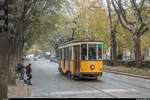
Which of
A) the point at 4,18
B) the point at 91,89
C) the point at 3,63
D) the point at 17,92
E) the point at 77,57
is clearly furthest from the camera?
the point at 77,57

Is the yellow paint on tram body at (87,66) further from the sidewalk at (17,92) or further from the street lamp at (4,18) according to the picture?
the street lamp at (4,18)

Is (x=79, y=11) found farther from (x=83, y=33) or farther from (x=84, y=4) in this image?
(x=83, y=33)

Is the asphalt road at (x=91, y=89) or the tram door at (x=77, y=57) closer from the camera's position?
the asphalt road at (x=91, y=89)

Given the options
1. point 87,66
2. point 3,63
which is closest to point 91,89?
point 87,66

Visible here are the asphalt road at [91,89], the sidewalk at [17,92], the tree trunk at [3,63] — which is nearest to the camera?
the tree trunk at [3,63]

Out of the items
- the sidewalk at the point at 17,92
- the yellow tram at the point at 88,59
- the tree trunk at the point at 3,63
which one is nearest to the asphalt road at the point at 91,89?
the sidewalk at the point at 17,92

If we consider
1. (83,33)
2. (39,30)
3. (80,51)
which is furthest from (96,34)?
(80,51)

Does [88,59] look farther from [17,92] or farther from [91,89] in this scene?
[17,92]

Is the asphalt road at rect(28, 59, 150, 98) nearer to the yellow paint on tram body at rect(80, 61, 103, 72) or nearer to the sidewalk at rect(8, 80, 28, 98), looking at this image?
the sidewalk at rect(8, 80, 28, 98)

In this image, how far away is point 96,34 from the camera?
40.7 m

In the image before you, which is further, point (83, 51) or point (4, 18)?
point (83, 51)

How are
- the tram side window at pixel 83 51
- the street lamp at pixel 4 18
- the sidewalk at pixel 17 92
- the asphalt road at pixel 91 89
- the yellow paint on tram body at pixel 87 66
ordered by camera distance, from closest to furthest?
the street lamp at pixel 4 18, the sidewalk at pixel 17 92, the asphalt road at pixel 91 89, the yellow paint on tram body at pixel 87 66, the tram side window at pixel 83 51

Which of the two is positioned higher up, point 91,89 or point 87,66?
point 87,66

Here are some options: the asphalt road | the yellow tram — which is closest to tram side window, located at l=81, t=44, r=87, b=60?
the yellow tram
